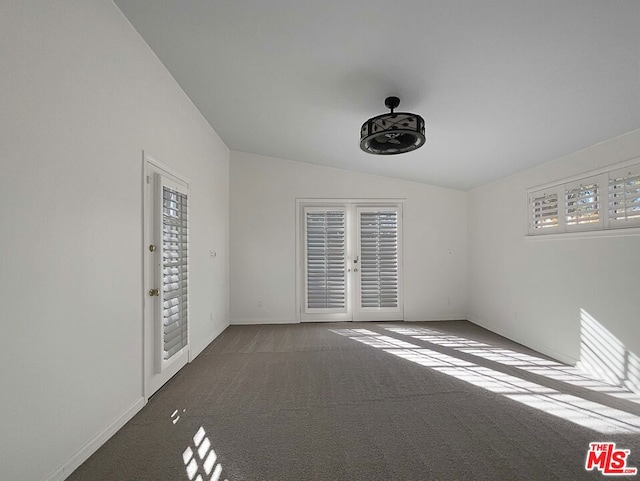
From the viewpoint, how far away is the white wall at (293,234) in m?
5.34

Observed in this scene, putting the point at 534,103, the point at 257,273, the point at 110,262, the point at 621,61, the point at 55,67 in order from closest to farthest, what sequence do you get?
the point at 55,67, the point at 621,61, the point at 110,262, the point at 534,103, the point at 257,273

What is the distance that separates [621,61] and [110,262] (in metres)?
3.58

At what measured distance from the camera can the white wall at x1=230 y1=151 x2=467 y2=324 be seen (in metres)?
5.34

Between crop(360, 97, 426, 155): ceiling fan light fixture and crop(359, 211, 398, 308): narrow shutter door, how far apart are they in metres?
2.72

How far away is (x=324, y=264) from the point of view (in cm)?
543

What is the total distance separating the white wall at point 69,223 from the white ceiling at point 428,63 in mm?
568

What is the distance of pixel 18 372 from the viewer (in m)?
1.43

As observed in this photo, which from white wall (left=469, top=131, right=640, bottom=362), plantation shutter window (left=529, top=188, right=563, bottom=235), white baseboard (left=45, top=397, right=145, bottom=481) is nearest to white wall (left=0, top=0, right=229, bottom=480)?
white baseboard (left=45, top=397, right=145, bottom=481)

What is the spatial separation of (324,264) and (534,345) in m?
3.16

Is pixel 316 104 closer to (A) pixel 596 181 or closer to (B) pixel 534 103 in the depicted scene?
(B) pixel 534 103

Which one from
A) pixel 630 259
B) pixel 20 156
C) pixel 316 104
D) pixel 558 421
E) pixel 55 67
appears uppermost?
pixel 316 104

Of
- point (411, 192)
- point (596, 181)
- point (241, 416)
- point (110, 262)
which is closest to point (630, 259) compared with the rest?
point (596, 181)

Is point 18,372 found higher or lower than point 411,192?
lower

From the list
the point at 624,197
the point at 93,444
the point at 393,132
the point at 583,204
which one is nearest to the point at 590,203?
the point at 583,204
